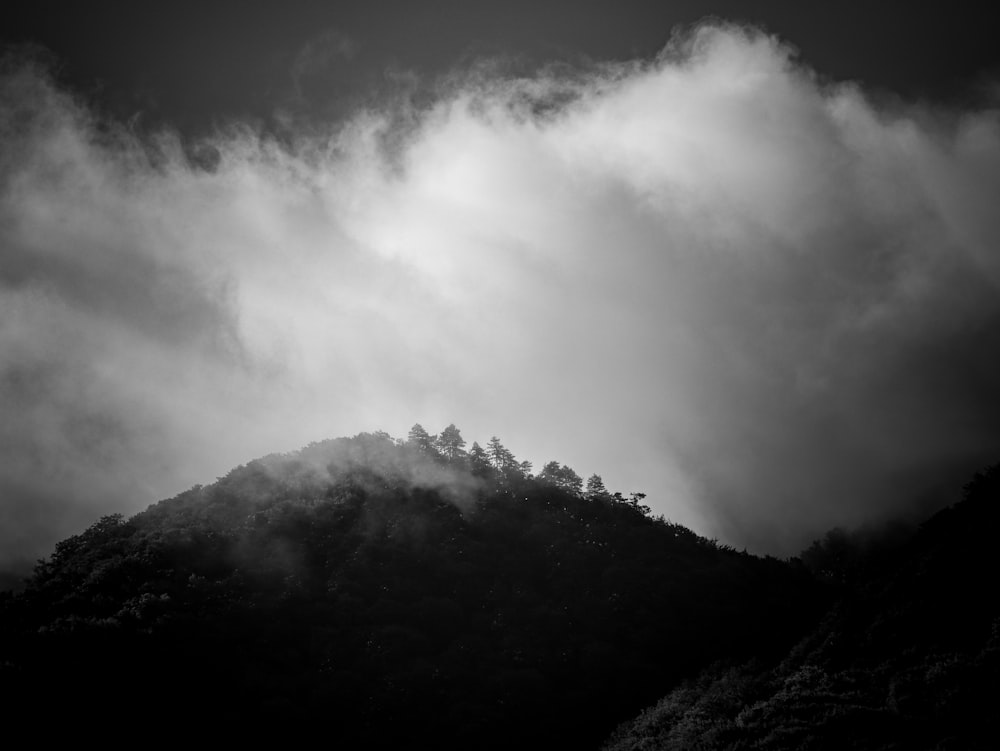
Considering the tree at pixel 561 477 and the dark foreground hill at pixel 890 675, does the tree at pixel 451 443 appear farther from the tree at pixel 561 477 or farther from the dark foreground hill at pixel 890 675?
the dark foreground hill at pixel 890 675

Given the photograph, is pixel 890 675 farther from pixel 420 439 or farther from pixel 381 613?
pixel 420 439

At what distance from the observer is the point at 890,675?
110 ft

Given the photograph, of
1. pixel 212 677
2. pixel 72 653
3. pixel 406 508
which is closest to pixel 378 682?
pixel 212 677

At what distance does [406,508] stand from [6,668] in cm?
4366

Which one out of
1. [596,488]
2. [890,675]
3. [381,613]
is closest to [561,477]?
[596,488]

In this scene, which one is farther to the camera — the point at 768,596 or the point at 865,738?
the point at 768,596

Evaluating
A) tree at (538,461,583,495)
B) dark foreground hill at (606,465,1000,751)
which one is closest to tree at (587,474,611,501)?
tree at (538,461,583,495)

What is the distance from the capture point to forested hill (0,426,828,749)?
4734cm

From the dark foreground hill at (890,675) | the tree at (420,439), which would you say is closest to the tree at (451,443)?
the tree at (420,439)

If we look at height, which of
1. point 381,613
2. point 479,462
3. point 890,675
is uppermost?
point 479,462

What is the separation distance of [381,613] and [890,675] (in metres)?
43.4

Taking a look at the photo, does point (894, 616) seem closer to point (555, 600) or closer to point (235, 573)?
point (555, 600)

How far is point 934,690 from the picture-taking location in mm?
29906

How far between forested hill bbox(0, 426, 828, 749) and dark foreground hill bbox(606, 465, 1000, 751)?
1049 centimetres
